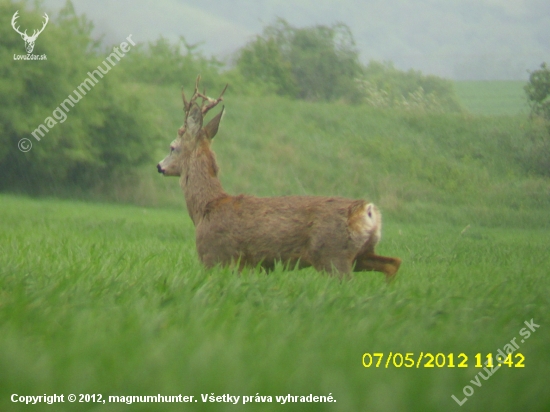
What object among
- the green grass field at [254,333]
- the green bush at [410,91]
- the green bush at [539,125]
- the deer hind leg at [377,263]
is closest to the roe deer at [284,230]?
the deer hind leg at [377,263]

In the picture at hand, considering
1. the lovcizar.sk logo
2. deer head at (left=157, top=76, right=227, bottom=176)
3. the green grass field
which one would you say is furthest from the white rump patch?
the lovcizar.sk logo

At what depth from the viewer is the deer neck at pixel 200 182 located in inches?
225

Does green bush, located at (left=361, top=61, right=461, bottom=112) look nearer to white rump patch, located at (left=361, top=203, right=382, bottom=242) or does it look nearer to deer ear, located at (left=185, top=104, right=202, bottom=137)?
deer ear, located at (left=185, top=104, right=202, bottom=137)

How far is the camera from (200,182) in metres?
5.81

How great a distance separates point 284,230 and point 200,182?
101cm

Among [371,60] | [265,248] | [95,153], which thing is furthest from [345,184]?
[265,248]

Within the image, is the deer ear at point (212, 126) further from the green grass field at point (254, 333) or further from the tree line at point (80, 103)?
the tree line at point (80, 103)

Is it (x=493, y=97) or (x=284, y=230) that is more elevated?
(x=493, y=97)

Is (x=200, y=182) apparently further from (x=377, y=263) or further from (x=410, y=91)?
(x=410, y=91)

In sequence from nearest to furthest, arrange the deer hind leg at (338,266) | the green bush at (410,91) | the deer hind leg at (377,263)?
the deer hind leg at (338,266) < the deer hind leg at (377,263) < the green bush at (410,91)

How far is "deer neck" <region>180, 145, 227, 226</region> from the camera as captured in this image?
5727mm

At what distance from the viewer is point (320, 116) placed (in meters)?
20.9

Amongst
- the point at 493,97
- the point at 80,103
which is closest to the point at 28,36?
the point at 80,103

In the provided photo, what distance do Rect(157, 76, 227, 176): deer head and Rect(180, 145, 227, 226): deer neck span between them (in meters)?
0.06
